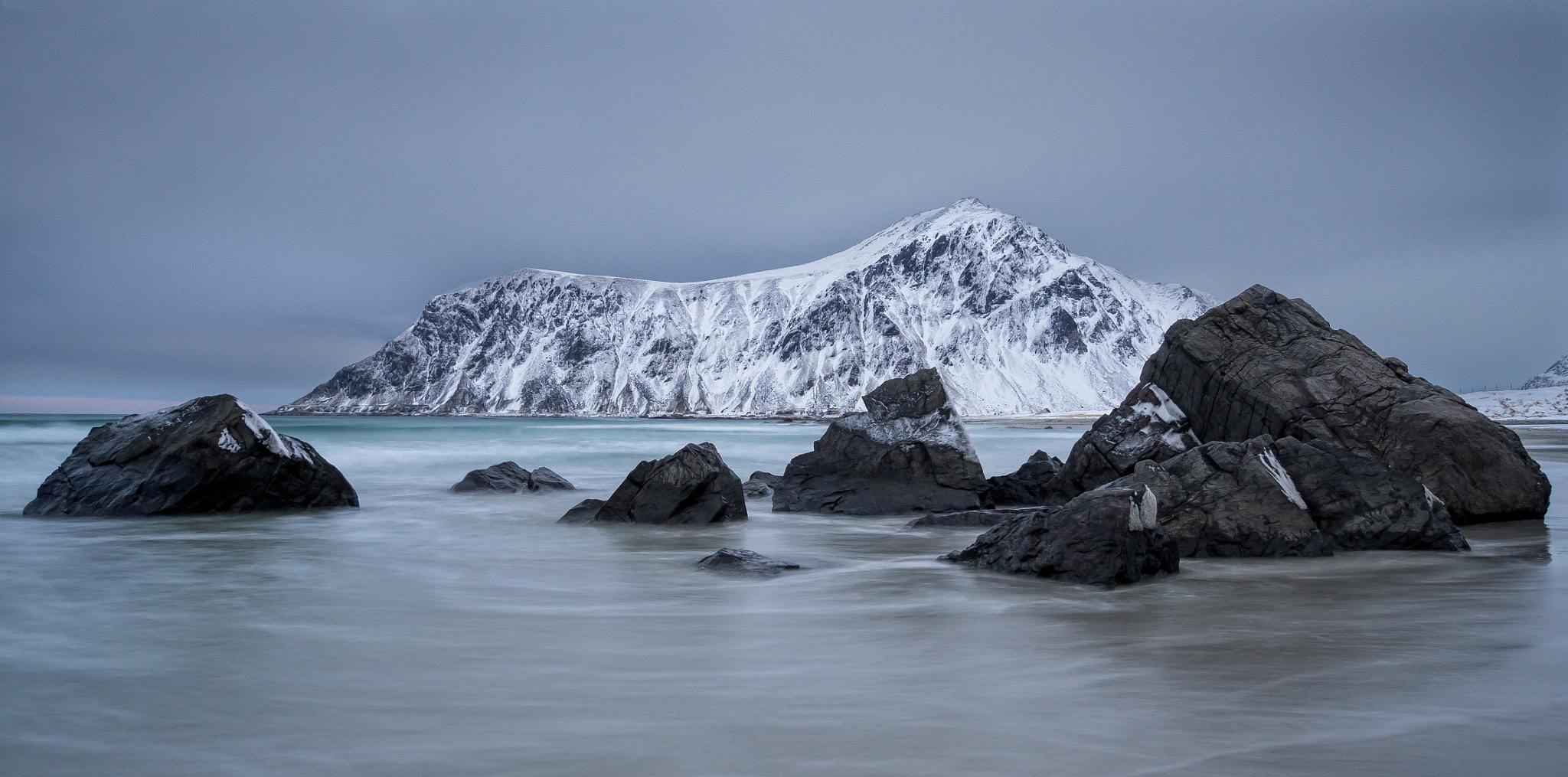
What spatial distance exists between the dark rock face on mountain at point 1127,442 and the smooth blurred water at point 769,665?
13.9 ft

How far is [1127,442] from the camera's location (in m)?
13.1

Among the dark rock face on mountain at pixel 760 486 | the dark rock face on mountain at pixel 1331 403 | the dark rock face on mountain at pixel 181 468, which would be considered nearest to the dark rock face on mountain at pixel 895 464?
the dark rock face on mountain at pixel 760 486

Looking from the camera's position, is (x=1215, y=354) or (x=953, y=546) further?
(x=1215, y=354)

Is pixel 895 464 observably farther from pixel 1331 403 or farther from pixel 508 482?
pixel 508 482

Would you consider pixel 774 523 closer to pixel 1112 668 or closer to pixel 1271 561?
pixel 1271 561

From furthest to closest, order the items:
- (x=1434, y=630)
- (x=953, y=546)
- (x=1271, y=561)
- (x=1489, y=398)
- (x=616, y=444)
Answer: (x=1489, y=398) < (x=616, y=444) < (x=953, y=546) < (x=1271, y=561) < (x=1434, y=630)

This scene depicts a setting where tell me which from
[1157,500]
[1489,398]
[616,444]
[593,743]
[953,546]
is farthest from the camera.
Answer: [1489,398]

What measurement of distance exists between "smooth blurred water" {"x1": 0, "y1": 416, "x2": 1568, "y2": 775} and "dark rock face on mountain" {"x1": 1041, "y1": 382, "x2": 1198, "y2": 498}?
4.23m

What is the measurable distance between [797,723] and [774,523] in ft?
28.8

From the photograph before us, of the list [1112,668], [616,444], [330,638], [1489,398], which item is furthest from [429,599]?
[1489,398]

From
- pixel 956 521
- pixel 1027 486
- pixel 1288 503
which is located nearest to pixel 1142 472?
pixel 1288 503

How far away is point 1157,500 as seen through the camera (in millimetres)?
8766

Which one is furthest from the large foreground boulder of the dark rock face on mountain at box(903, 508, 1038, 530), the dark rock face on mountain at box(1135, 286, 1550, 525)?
the dark rock face on mountain at box(903, 508, 1038, 530)

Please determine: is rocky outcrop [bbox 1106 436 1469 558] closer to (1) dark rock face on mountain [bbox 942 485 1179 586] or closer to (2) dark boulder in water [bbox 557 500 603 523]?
(1) dark rock face on mountain [bbox 942 485 1179 586]
